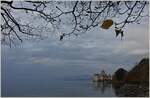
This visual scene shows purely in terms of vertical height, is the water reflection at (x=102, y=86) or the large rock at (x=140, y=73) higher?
the large rock at (x=140, y=73)

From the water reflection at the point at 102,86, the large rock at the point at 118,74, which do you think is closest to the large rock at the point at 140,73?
the large rock at the point at 118,74

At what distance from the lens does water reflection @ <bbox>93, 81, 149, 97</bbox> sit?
2.99m

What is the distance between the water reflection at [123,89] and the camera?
299 cm

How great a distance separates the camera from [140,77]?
9.80ft

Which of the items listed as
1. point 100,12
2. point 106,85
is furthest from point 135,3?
point 106,85

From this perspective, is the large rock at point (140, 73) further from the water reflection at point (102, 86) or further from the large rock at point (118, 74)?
the water reflection at point (102, 86)

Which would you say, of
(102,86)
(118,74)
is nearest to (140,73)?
(118,74)

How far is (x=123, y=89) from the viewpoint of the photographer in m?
3.01

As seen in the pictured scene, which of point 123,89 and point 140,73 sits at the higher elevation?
point 140,73

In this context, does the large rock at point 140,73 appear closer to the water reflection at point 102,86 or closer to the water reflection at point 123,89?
the water reflection at point 123,89

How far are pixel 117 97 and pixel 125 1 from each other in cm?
84

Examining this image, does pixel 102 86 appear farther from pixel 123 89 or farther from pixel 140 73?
pixel 140 73

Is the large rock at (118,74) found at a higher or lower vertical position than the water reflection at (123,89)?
higher

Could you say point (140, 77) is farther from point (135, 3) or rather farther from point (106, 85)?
point (135, 3)
